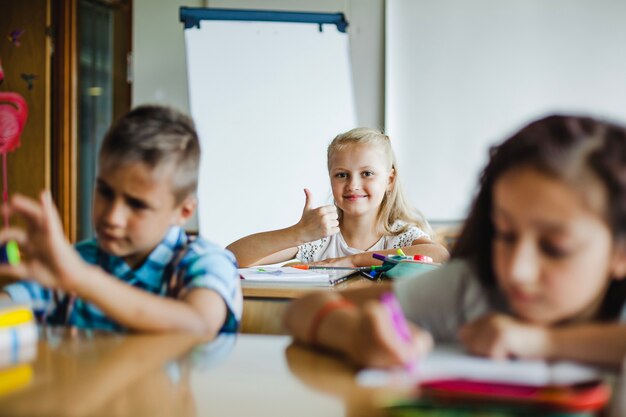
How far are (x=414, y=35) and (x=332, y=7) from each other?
0.52 meters

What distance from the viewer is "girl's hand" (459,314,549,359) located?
0.77m

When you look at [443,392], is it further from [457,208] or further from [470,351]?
[457,208]

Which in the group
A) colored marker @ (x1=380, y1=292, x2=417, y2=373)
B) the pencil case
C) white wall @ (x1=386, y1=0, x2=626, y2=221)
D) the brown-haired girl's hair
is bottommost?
the pencil case

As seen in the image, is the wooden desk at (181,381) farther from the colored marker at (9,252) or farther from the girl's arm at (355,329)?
the colored marker at (9,252)

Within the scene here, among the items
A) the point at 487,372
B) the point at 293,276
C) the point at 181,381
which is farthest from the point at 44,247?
the point at 293,276

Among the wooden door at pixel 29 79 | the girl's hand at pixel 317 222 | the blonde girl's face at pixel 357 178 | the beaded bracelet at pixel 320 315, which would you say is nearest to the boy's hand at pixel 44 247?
the beaded bracelet at pixel 320 315

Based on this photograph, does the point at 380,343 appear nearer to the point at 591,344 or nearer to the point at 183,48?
the point at 591,344

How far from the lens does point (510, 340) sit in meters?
0.77

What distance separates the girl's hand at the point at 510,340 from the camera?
0.77 metres

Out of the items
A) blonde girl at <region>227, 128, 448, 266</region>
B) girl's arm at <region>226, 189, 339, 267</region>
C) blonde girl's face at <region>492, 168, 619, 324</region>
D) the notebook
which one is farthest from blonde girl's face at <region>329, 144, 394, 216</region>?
blonde girl's face at <region>492, 168, 619, 324</region>

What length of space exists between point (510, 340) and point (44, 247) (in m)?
0.53

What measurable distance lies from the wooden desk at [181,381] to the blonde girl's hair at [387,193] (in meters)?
1.76

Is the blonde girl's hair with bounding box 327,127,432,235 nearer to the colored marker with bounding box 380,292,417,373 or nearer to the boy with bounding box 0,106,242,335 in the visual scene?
the boy with bounding box 0,106,242,335

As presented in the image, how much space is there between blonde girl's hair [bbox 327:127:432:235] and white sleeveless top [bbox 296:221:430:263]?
0.03 meters
